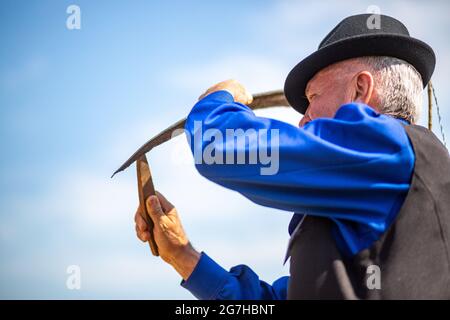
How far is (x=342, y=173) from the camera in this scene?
8.54 feet

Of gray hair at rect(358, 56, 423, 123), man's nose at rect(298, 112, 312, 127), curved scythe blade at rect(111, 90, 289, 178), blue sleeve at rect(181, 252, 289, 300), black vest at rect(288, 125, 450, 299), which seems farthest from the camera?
blue sleeve at rect(181, 252, 289, 300)

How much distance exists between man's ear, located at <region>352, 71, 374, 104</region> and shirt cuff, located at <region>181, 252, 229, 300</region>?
153 cm

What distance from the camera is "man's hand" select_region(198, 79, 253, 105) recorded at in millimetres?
3052

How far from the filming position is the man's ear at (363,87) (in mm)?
2984

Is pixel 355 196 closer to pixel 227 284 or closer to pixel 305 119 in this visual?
pixel 305 119

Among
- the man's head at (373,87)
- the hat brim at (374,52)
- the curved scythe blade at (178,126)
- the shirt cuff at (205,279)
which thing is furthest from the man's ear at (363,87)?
the shirt cuff at (205,279)

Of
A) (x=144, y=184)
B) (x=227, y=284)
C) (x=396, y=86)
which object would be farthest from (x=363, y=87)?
(x=227, y=284)

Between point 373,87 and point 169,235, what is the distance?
1.61 meters

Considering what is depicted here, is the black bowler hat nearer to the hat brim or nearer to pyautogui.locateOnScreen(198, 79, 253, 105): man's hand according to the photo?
the hat brim

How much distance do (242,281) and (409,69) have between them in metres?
1.72

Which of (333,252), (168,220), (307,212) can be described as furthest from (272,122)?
(168,220)

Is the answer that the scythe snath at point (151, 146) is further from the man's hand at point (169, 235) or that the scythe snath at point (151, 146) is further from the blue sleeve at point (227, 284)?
the blue sleeve at point (227, 284)

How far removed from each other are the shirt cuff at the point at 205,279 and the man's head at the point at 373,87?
129 centimetres

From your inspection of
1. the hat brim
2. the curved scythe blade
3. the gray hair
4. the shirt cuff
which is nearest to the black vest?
the gray hair
